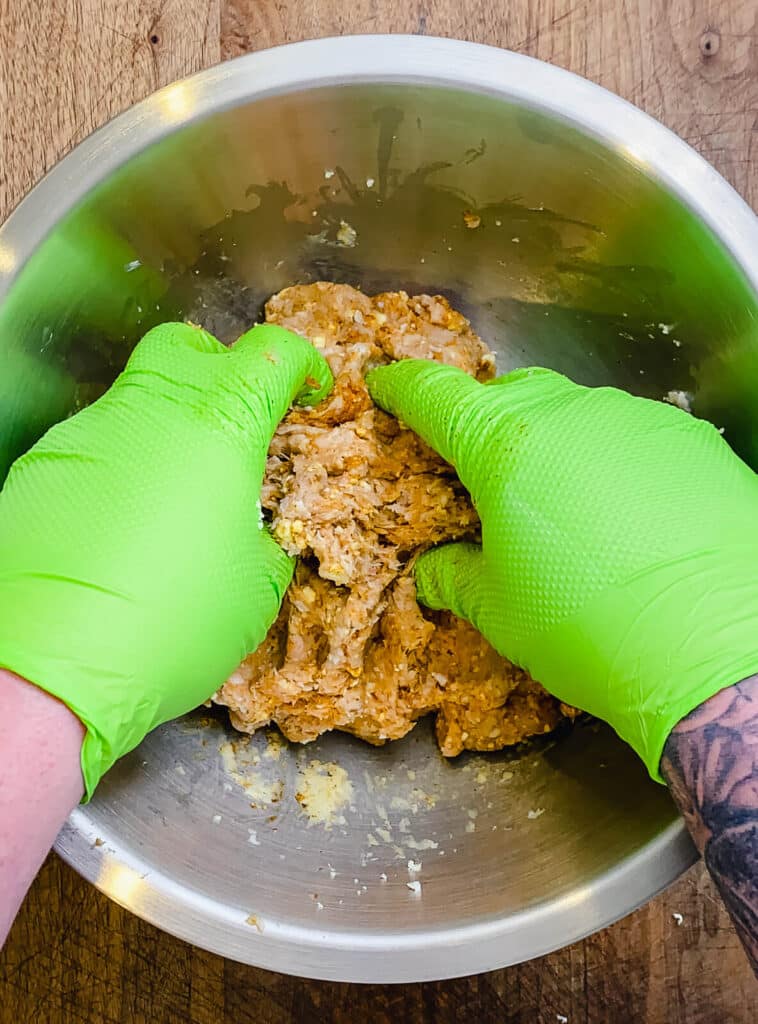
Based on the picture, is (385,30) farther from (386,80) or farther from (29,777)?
(29,777)

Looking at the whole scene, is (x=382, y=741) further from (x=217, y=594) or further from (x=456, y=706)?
(x=217, y=594)

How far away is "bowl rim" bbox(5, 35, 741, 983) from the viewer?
982 mm

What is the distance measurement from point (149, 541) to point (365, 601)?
337 millimetres

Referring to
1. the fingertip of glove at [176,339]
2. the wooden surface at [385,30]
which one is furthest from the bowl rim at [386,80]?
the wooden surface at [385,30]

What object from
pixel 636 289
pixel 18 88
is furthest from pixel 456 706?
pixel 18 88

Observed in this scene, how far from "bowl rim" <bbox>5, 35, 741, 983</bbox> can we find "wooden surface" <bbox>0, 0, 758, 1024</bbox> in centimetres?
37

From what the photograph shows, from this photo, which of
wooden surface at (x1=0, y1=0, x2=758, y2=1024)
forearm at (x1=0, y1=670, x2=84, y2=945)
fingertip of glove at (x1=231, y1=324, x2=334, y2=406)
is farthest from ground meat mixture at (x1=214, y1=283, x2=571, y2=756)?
wooden surface at (x1=0, y1=0, x2=758, y2=1024)

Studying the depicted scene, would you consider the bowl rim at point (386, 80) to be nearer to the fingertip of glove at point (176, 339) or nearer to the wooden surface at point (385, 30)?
the fingertip of glove at point (176, 339)

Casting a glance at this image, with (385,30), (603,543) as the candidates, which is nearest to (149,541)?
(603,543)

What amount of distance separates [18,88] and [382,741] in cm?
118

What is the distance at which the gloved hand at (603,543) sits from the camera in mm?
847

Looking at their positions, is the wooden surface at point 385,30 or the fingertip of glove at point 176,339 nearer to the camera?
the fingertip of glove at point 176,339

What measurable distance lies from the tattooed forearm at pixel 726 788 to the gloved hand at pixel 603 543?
18 mm

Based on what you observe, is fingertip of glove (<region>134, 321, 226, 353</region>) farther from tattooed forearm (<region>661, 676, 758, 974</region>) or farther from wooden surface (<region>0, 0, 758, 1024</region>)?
tattooed forearm (<region>661, 676, 758, 974</region>)
